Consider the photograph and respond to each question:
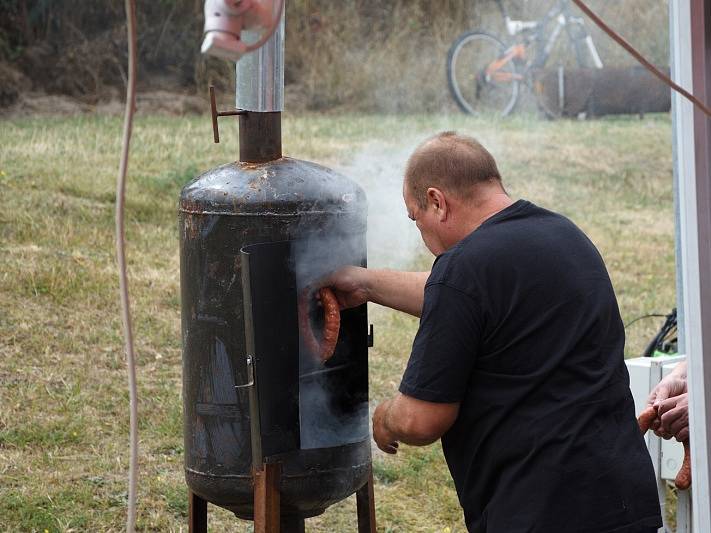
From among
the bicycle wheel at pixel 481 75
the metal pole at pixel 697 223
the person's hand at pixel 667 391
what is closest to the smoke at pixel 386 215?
the bicycle wheel at pixel 481 75

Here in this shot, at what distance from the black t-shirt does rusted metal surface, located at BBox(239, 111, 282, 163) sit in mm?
866

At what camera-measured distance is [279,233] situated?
113 inches

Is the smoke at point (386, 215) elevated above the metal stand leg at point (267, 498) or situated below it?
above

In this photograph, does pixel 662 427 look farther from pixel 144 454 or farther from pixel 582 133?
pixel 582 133

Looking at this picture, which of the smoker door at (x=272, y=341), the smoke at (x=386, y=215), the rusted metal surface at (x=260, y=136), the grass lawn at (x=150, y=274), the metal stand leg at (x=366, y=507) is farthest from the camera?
the smoke at (x=386, y=215)

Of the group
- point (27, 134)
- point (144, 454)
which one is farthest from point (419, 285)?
point (27, 134)

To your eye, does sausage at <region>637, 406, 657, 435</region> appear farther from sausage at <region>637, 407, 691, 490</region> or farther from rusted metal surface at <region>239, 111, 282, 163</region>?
rusted metal surface at <region>239, 111, 282, 163</region>

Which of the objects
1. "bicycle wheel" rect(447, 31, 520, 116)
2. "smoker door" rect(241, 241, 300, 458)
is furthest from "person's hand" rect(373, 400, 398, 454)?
"bicycle wheel" rect(447, 31, 520, 116)

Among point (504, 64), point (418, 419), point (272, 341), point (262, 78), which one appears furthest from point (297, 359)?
point (504, 64)

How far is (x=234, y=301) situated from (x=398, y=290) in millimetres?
482

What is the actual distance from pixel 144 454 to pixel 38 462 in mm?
468

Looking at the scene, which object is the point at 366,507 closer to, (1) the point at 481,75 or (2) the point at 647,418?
(2) the point at 647,418

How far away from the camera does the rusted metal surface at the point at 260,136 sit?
3010 millimetres

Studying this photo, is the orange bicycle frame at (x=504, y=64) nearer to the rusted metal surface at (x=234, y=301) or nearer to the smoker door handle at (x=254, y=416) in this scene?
the rusted metal surface at (x=234, y=301)
